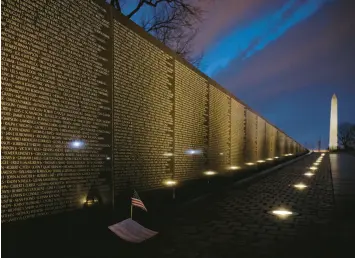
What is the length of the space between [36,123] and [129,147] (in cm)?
333

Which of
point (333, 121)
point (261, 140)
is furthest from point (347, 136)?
point (261, 140)

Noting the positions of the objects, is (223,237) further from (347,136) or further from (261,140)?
(347,136)

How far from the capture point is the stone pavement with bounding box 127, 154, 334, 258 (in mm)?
6172

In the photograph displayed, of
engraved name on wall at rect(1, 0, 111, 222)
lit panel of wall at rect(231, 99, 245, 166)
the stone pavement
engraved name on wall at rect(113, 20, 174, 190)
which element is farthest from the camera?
lit panel of wall at rect(231, 99, 245, 166)

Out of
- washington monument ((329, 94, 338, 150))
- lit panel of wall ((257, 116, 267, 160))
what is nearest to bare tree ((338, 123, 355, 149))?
washington monument ((329, 94, 338, 150))

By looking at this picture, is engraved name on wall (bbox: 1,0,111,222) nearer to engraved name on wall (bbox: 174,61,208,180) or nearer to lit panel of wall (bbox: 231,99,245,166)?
engraved name on wall (bbox: 174,61,208,180)

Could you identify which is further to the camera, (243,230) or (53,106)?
(243,230)

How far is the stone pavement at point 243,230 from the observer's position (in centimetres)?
617

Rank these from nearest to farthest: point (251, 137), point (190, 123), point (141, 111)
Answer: point (141, 111) → point (190, 123) → point (251, 137)

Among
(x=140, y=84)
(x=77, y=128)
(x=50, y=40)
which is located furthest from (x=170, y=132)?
(x=50, y=40)

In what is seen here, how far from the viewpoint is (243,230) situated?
307 inches

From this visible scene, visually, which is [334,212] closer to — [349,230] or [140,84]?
[349,230]

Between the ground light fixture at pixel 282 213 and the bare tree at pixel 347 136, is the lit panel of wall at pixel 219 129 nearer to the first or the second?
the ground light fixture at pixel 282 213

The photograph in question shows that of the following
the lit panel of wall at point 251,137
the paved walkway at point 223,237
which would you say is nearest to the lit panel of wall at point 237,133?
the lit panel of wall at point 251,137
